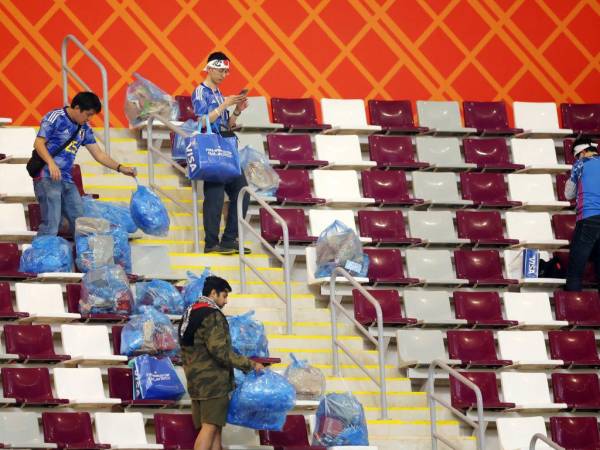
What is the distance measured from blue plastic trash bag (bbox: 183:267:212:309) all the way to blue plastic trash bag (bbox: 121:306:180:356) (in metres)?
0.32

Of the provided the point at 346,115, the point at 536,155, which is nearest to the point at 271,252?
the point at 346,115

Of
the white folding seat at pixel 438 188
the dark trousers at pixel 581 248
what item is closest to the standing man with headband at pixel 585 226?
the dark trousers at pixel 581 248

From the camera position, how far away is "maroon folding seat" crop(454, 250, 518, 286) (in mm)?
10000

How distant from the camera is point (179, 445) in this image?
7.72 m

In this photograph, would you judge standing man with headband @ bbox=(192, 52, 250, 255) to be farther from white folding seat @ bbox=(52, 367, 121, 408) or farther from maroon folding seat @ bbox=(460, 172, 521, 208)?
maroon folding seat @ bbox=(460, 172, 521, 208)

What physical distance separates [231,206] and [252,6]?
114 inches

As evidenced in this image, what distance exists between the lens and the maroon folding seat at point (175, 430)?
7730 millimetres

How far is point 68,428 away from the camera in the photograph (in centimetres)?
766

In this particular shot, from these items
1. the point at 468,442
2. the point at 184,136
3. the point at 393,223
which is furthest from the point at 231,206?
the point at 468,442

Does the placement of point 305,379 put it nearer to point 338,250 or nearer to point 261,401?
point 261,401

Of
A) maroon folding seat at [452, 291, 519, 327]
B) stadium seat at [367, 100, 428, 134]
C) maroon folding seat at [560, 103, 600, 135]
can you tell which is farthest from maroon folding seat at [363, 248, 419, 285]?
maroon folding seat at [560, 103, 600, 135]

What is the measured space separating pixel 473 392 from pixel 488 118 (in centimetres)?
337

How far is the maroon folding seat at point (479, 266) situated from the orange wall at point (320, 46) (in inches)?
96.5

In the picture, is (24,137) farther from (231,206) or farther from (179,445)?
(179,445)
